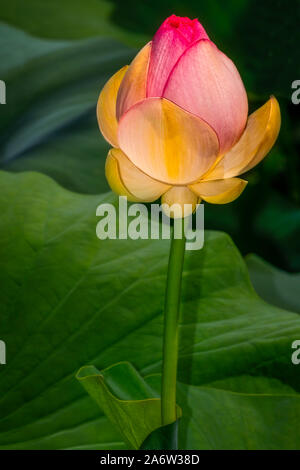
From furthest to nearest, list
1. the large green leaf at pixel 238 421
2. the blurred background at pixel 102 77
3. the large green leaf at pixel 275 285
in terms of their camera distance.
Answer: the blurred background at pixel 102 77, the large green leaf at pixel 275 285, the large green leaf at pixel 238 421

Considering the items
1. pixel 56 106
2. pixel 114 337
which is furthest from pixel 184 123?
pixel 56 106

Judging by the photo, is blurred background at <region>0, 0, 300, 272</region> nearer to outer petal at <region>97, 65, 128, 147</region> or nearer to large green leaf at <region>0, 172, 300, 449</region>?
large green leaf at <region>0, 172, 300, 449</region>

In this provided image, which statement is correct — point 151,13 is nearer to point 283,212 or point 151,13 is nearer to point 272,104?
point 283,212

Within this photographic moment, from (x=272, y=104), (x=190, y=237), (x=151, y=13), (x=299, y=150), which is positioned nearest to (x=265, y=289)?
(x=190, y=237)

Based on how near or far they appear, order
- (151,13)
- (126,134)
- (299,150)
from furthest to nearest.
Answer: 1. (299,150)
2. (151,13)
3. (126,134)

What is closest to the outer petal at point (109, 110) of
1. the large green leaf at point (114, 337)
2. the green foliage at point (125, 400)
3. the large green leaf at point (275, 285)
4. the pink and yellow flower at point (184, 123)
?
the pink and yellow flower at point (184, 123)

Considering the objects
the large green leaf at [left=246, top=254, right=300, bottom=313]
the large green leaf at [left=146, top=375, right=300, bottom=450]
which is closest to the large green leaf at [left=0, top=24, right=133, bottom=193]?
the large green leaf at [left=246, top=254, right=300, bottom=313]

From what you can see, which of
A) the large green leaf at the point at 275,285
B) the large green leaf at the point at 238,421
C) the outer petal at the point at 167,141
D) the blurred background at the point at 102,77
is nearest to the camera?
the outer petal at the point at 167,141

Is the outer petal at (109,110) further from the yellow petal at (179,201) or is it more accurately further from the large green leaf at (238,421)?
the large green leaf at (238,421)
